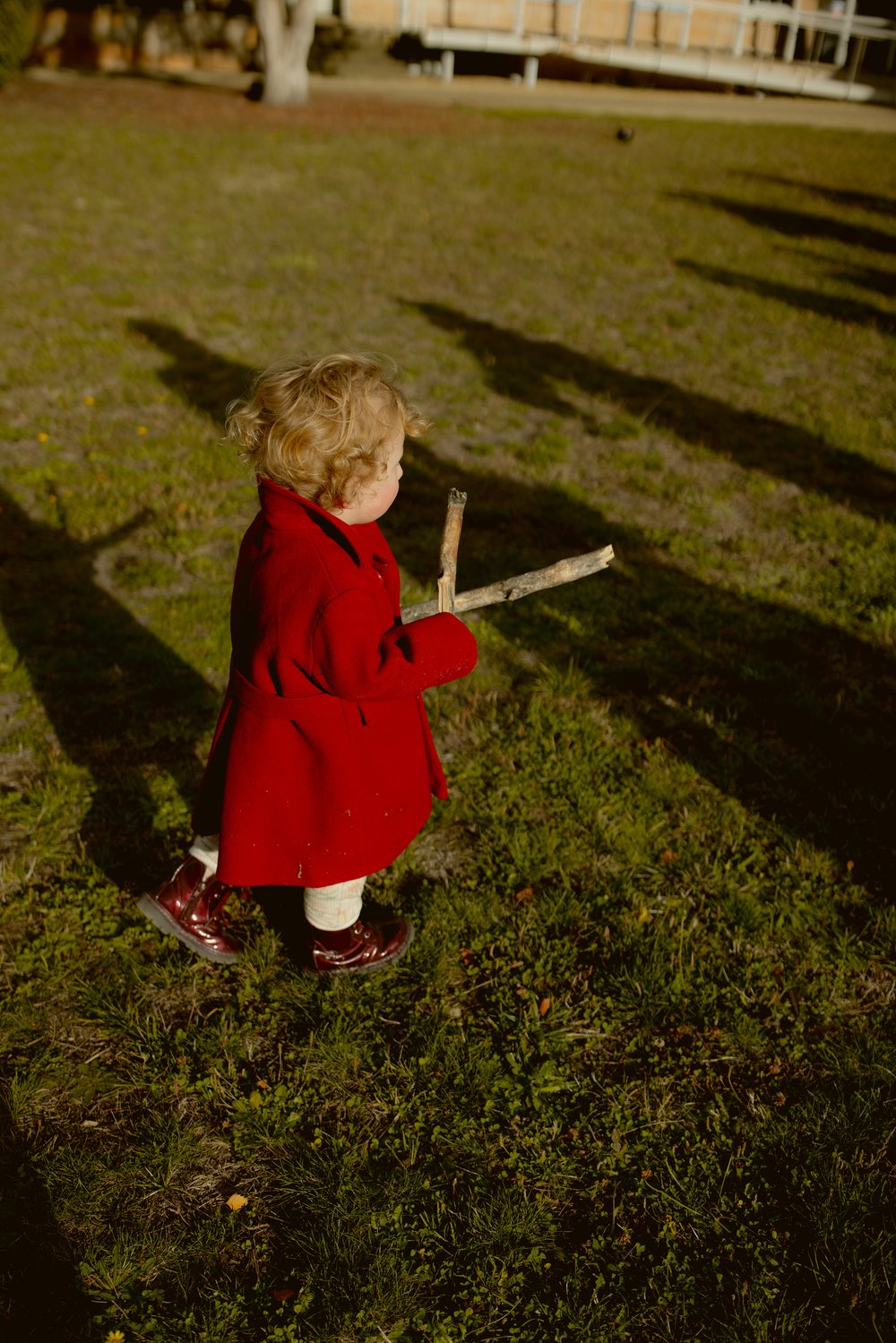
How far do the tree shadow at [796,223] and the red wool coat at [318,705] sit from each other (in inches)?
491

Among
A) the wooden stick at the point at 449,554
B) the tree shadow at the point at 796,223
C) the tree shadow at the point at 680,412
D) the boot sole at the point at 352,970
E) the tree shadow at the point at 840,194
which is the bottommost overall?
the boot sole at the point at 352,970

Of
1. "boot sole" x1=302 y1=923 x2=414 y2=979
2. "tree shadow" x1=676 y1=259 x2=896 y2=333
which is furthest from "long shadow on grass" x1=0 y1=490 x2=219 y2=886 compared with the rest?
"tree shadow" x1=676 y1=259 x2=896 y2=333

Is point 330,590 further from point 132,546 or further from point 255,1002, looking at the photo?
point 132,546

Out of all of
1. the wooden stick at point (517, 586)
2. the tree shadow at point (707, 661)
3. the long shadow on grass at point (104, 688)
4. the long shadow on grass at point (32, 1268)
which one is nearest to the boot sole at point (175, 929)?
the long shadow on grass at point (104, 688)

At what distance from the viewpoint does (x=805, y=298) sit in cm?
1013

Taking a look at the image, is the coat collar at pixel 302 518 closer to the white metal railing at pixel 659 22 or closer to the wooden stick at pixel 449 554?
the wooden stick at pixel 449 554

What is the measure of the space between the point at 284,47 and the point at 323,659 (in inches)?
835

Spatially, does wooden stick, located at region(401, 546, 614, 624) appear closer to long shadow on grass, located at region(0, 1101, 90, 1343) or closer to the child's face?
the child's face

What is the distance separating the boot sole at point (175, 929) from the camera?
9.30ft

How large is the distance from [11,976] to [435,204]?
1268 cm

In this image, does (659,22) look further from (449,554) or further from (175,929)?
(175,929)

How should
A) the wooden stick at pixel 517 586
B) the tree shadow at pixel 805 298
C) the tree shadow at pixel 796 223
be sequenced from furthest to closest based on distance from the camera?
the tree shadow at pixel 796 223
the tree shadow at pixel 805 298
the wooden stick at pixel 517 586

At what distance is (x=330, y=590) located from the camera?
2.03m

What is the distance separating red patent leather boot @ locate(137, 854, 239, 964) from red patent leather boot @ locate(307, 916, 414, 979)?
0.91 ft
